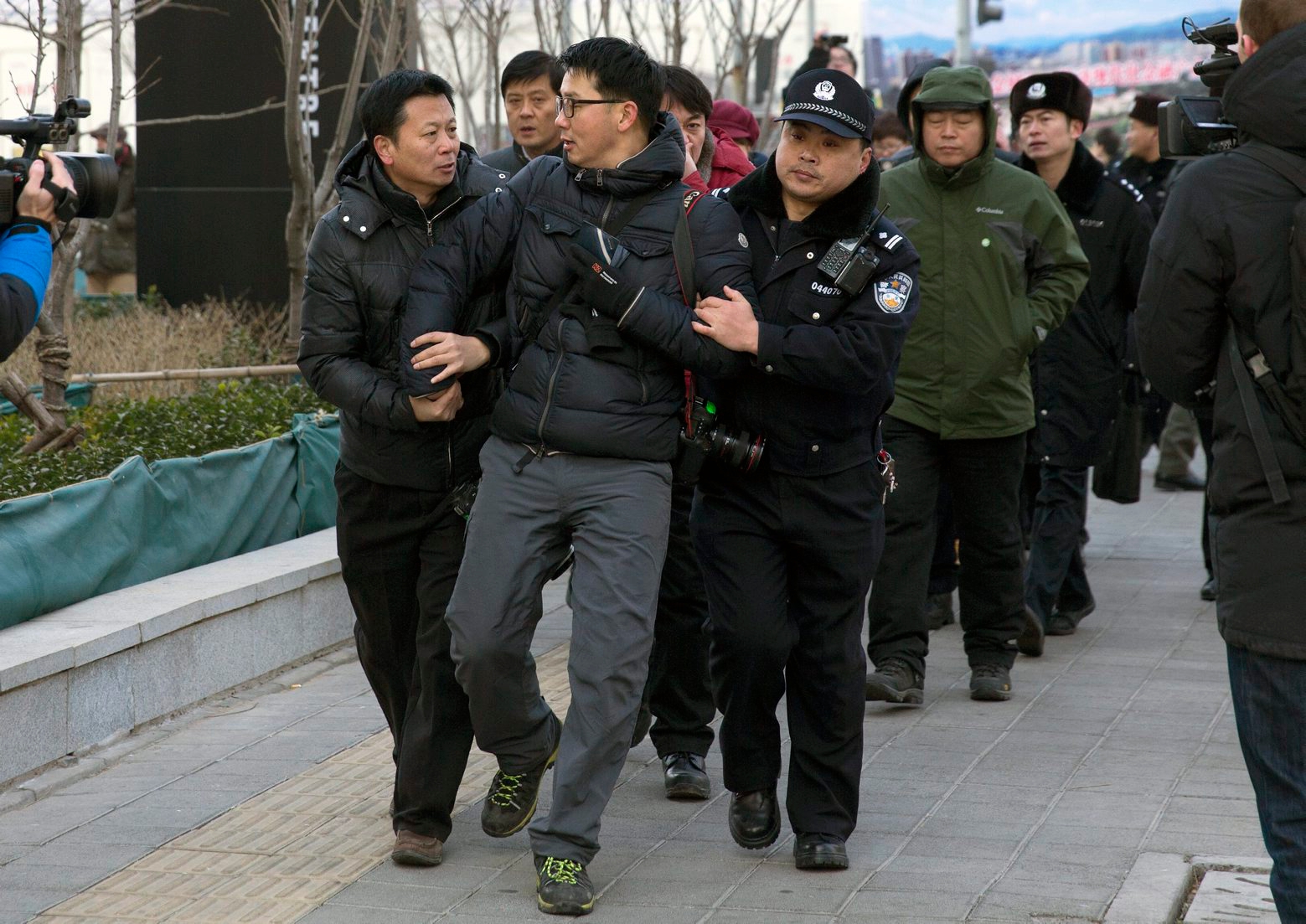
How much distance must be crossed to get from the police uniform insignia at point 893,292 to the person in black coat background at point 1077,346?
3048mm

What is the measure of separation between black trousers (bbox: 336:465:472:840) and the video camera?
199cm

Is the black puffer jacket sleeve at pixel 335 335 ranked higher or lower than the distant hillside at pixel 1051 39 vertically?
lower

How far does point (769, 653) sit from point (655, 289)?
99cm

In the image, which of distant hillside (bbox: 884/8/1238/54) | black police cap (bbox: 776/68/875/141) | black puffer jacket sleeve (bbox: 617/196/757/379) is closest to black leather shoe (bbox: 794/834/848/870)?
black puffer jacket sleeve (bbox: 617/196/757/379)

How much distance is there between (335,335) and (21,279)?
869 mm

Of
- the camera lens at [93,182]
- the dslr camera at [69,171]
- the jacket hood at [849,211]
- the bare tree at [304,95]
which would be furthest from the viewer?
the bare tree at [304,95]

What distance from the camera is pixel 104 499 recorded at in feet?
20.0

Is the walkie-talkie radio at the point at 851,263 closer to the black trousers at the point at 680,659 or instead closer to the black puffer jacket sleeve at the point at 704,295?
the black puffer jacket sleeve at the point at 704,295

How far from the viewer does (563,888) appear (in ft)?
13.6

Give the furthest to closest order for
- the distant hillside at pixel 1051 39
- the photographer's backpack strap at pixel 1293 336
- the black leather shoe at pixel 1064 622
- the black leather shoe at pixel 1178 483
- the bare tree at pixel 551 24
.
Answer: the distant hillside at pixel 1051 39 → the black leather shoe at pixel 1178 483 → the bare tree at pixel 551 24 → the black leather shoe at pixel 1064 622 → the photographer's backpack strap at pixel 1293 336

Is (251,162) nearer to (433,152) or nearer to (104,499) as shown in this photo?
(104,499)

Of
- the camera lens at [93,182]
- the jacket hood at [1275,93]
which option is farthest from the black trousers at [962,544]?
the camera lens at [93,182]

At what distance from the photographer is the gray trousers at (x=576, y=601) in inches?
165

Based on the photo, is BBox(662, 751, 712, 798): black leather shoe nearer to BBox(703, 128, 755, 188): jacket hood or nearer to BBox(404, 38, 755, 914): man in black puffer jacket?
BBox(404, 38, 755, 914): man in black puffer jacket
